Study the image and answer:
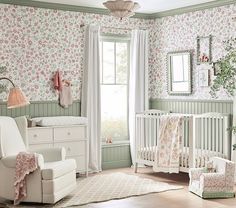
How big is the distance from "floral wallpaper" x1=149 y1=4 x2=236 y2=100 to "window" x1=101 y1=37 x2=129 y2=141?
1.64 ft

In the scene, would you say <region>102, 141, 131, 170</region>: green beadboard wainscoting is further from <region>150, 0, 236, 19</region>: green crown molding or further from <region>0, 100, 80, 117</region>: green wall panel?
<region>150, 0, 236, 19</region>: green crown molding

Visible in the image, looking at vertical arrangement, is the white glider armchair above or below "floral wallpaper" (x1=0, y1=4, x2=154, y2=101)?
below

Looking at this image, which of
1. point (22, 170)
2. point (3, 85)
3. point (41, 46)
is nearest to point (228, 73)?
point (41, 46)

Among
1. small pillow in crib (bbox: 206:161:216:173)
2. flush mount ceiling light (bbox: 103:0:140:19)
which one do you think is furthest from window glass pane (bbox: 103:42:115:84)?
small pillow in crib (bbox: 206:161:216:173)

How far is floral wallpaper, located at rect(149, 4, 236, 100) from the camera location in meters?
6.84

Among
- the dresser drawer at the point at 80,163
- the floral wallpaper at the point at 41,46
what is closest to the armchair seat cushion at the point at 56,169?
the dresser drawer at the point at 80,163

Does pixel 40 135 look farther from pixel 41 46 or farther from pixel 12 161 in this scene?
pixel 41 46

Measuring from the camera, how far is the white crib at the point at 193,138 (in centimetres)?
646

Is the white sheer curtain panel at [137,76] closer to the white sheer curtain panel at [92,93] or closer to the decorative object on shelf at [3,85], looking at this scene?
the white sheer curtain panel at [92,93]

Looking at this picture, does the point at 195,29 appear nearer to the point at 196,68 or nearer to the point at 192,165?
the point at 196,68

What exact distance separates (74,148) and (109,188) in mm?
971

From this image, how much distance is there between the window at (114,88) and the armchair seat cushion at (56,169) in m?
2.15

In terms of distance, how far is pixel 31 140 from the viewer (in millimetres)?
Result: 6469

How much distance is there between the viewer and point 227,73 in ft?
20.1
